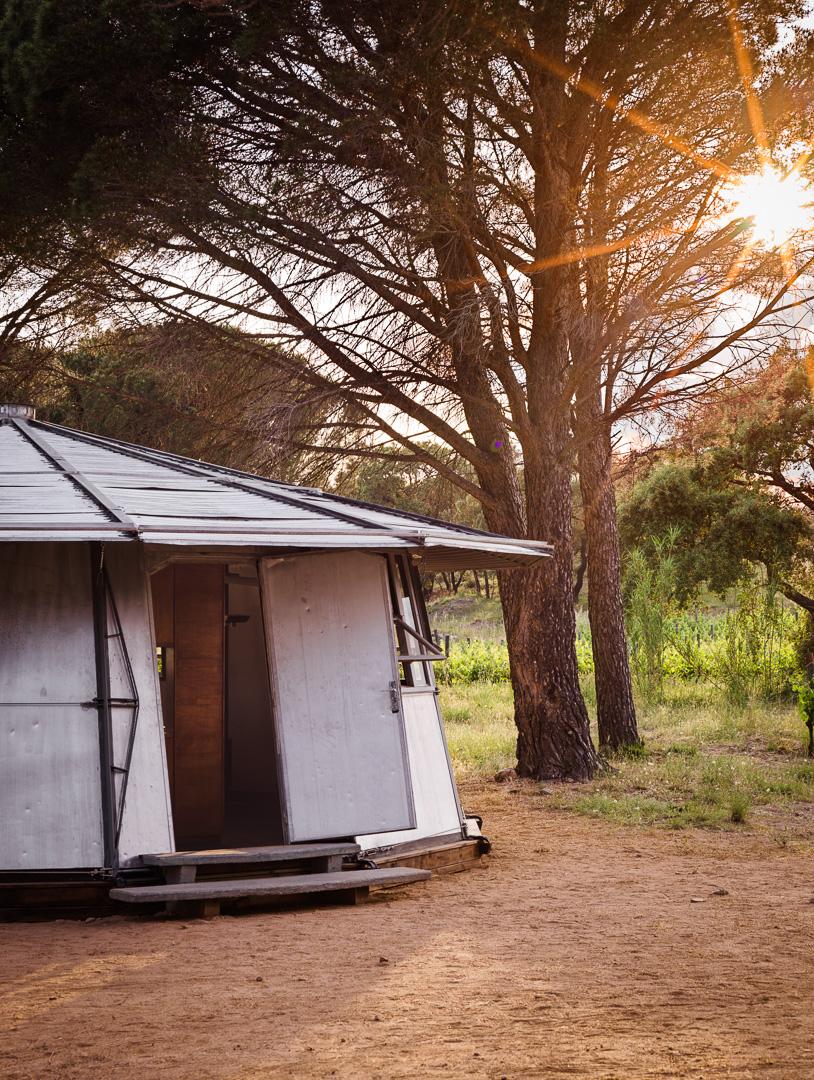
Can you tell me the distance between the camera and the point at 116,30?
28.9 ft

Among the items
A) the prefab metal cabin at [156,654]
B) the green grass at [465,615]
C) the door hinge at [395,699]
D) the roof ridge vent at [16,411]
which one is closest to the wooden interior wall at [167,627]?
the prefab metal cabin at [156,654]

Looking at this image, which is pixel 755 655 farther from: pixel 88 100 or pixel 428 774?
pixel 88 100

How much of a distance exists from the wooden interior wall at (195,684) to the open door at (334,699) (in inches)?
97.8

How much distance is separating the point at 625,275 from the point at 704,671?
28.0 feet

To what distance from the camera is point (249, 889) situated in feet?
20.8

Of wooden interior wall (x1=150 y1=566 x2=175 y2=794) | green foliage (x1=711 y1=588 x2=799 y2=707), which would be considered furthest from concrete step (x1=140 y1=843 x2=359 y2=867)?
green foliage (x1=711 y1=588 x2=799 y2=707)

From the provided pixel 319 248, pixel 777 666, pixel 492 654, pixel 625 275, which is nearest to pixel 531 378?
pixel 625 275

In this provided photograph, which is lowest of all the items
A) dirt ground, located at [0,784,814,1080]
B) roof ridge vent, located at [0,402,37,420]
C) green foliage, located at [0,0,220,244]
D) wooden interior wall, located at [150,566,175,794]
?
dirt ground, located at [0,784,814,1080]

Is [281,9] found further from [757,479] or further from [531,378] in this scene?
[757,479]

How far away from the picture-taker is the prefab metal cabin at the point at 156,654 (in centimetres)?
646

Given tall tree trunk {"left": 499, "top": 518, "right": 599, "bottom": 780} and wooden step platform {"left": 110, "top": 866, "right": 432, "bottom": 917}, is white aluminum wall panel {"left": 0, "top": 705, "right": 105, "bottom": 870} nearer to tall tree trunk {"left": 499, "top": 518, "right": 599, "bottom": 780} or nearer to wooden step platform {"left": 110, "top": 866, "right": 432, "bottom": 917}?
wooden step platform {"left": 110, "top": 866, "right": 432, "bottom": 917}

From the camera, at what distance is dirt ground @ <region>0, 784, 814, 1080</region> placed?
3879 millimetres

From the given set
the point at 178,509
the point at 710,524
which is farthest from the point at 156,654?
the point at 710,524

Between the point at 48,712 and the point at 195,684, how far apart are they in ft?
9.60
